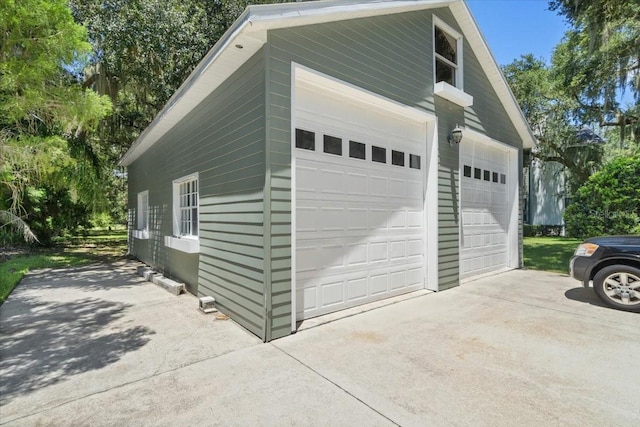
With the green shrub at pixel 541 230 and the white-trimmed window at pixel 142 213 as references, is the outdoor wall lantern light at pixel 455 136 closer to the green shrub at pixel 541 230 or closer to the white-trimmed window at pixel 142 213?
the white-trimmed window at pixel 142 213

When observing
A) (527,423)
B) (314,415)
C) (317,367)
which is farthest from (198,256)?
(527,423)

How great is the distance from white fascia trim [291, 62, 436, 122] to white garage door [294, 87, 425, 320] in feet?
0.36

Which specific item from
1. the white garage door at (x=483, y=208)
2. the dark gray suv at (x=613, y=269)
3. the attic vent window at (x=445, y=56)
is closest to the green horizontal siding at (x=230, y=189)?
the attic vent window at (x=445, y=56)

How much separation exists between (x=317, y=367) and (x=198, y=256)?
10.5 feet

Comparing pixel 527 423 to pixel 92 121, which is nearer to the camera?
pixel 527 423

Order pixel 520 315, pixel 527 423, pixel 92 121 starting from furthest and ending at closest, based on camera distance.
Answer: pixel 92 121 → pixel 520 315 → pixel 527 423

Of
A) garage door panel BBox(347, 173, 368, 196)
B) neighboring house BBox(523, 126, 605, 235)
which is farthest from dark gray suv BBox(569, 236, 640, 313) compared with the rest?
neighboring house BBox(523, 126, 605, 235)

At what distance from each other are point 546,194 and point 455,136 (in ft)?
59.7

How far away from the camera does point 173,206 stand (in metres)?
6.48

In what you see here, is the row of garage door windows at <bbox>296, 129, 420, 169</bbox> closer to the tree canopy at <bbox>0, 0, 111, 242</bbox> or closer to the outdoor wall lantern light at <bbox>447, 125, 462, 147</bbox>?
the outdoor wall lantern light at <bbox>447, 125, 462, 147</bbox>

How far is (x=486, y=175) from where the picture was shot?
739 centimetres

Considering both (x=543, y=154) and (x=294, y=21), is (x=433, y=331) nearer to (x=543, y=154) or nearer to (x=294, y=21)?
(x=294, y=21)

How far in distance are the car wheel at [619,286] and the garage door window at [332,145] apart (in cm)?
417

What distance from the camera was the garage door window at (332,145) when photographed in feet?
14.4
